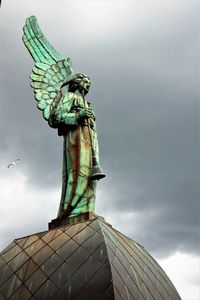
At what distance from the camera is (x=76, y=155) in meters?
20.3

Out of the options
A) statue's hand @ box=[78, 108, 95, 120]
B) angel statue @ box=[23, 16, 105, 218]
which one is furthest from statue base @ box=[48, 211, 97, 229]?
statue's hand @ box=[78, 108, 95, 120]

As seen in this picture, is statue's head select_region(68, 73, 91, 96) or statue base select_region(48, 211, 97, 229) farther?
statue's head select_region(68, 73, 91, 96)

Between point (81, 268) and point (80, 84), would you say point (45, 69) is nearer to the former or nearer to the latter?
point (80, 84)

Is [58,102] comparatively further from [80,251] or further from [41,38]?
[80,251]

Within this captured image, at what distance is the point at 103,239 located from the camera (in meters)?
17.4

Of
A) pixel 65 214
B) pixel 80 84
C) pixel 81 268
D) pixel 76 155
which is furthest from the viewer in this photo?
pixel 80 84

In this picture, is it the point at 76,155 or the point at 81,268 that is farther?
the point at 76,155

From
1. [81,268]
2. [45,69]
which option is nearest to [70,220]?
[81,268]

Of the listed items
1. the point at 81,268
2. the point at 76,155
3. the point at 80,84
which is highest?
the point at 80,84

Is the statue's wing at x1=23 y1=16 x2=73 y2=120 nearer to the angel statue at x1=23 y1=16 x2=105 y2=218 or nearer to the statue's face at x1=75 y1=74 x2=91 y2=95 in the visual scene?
the angel statue at x1=23 y1=16 x2=105 y2=218

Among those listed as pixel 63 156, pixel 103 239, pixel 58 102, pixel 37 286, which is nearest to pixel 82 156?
pixel 63 156

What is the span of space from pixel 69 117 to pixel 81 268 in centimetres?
575

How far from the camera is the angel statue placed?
19.7m

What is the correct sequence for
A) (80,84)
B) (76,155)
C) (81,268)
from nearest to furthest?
1. (81,268)
2. (76,155)
3. (80,84)
